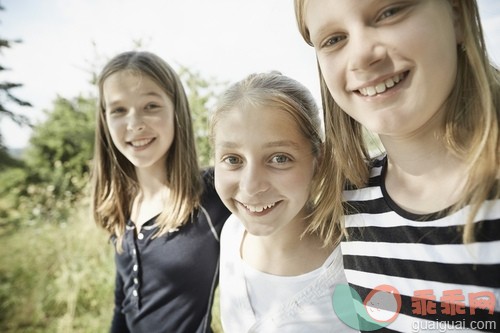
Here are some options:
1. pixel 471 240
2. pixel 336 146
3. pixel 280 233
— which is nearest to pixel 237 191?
pixel 280 233

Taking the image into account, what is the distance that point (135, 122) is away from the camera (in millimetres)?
1850

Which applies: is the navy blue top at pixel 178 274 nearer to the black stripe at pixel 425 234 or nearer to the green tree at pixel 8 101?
the black stripe at pixel 425 234

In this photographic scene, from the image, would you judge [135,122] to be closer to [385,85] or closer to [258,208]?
[258,208]

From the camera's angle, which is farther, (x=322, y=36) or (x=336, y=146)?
(x=336, y=146)

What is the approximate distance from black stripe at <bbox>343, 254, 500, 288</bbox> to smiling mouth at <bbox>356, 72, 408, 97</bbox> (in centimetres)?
54

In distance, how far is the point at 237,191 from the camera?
1.35 meters

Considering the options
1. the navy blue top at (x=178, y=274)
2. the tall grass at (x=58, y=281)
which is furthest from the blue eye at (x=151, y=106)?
the tall grass at (x=58, y=281)

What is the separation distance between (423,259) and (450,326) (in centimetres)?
20

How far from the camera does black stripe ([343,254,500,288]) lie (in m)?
0.83

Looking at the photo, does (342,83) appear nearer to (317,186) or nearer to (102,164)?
(317,186)

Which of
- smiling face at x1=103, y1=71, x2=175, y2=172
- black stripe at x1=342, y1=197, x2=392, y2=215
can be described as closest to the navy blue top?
smiling face at x1=103, y1=71, x2=175, y2=172

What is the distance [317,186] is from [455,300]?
0.62 meters

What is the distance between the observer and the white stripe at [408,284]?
2.80 feet

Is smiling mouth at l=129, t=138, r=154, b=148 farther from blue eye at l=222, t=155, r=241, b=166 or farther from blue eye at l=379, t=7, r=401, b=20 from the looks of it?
blue eye at l=379, t=7, r=401, b=20
